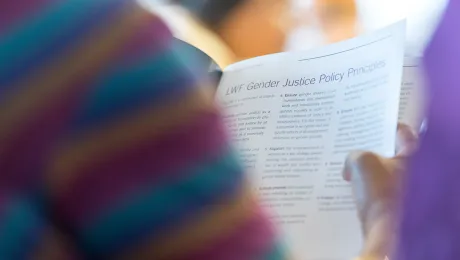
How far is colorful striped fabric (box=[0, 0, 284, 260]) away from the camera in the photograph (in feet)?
1.02

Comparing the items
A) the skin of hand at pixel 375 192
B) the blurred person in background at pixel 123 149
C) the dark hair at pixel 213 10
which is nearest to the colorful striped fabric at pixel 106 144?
the blurred person in background at pixel 123 149

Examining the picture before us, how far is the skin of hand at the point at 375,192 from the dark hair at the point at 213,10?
427 millimetres

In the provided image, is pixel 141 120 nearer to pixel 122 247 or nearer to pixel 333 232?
pixel 122 247

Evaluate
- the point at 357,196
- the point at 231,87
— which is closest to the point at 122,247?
the point at 357,196

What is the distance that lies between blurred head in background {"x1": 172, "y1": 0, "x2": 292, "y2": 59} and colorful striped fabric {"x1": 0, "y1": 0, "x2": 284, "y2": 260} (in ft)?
1.97

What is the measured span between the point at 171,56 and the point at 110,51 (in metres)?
0.03

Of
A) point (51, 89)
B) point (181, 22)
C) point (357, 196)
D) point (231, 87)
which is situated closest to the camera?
point (51, 89)

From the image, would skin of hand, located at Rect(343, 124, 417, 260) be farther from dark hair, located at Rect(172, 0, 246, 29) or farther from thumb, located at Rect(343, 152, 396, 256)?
dark hair, located at Rect(172, 0, 246, 29)

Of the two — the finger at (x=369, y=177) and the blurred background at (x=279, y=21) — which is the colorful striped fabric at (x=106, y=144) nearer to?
the finger at (x=369, y=177)

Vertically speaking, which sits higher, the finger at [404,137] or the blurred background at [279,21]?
the blurred background at [279,21]

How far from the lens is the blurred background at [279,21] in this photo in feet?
2.97

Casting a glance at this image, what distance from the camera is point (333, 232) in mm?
629

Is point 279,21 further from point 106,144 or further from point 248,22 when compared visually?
point 106,144

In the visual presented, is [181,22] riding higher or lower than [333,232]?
higher
